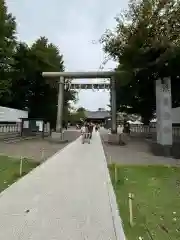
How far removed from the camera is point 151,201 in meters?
8.26

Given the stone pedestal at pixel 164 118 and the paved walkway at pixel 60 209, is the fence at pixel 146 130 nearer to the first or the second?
the stone pedestal at pixel 164 118

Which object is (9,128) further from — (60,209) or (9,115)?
(60,209)

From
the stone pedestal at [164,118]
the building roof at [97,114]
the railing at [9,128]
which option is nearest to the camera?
the stone pedestal at [164,118]

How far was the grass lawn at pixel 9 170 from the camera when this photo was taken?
35.1 ft

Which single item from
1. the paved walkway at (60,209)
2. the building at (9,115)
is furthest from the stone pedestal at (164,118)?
the building at (9,115)

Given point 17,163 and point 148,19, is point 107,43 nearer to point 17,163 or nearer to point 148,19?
point 148,19

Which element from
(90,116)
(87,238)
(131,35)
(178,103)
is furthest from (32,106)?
(90,116)

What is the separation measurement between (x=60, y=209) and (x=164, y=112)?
14.1 m

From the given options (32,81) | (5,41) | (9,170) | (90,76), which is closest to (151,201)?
(9,170)

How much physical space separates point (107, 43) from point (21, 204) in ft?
69.4

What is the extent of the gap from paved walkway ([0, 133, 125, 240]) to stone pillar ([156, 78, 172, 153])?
359 inches

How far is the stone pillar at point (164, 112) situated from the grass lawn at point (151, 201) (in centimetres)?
595

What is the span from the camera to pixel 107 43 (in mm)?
26938

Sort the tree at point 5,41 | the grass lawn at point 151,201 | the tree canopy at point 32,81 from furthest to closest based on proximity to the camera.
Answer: the tree canopy at point 32,81
the tree at point 5,41
the grass lawn at point 151,201
